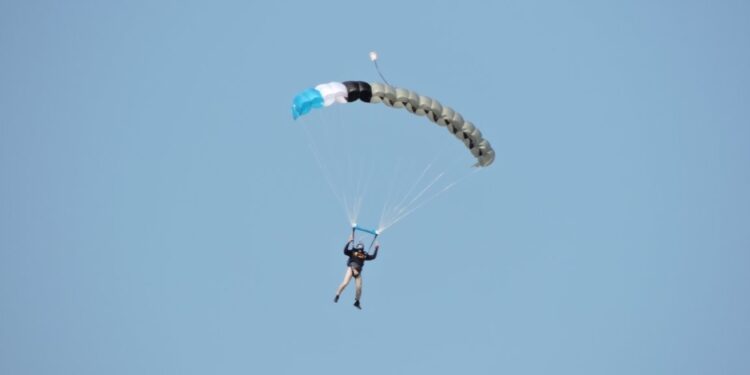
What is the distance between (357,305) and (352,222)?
1535mm

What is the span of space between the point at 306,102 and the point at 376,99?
4.50ft

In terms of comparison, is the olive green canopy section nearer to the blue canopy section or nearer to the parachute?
the parachute

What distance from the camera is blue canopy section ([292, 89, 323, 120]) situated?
79.9ft

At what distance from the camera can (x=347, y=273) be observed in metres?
24.2

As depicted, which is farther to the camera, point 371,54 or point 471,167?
point 471,167

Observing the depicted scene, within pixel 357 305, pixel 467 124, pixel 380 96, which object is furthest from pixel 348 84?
pixel 357 305

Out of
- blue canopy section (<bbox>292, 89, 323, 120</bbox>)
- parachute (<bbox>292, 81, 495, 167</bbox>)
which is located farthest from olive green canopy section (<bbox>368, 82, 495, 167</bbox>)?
blue canopy section (<bbox>292, 89, 323, 120</bbox>)

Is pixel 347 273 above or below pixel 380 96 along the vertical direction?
below

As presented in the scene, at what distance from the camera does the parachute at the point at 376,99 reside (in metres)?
24.4

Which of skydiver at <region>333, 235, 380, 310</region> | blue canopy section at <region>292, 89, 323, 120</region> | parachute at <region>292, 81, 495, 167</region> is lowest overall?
skydiver at <region>333, 235, 380, 310</region>

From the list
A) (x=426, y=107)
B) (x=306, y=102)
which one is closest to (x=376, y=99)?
(x=426, y=107)

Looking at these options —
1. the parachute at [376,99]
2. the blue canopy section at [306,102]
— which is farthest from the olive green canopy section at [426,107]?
the blue canopy section at [306,102]

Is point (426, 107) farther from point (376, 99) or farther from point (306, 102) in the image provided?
point (306, 102)

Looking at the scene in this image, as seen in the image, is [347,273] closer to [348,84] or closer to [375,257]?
[375,257]
